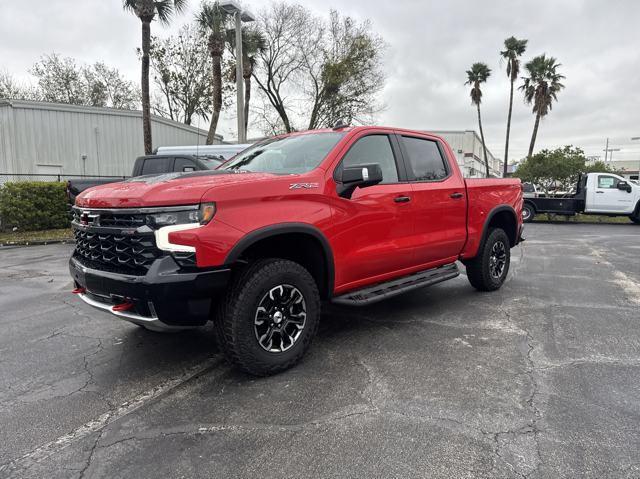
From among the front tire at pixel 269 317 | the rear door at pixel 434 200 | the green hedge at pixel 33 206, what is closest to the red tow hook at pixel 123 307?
the front tire at pixel 269 317

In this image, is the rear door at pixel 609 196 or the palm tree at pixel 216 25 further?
the palm tree at pixel 216 25

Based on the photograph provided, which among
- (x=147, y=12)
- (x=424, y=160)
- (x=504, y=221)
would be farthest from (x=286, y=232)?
(x=147, y=12)

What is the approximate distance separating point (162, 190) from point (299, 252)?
124 centimetres

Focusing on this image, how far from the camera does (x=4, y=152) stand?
705 inches

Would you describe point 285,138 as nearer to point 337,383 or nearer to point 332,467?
point 337,383

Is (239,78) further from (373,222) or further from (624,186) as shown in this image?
(624,186)

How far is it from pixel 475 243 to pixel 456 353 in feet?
7.02

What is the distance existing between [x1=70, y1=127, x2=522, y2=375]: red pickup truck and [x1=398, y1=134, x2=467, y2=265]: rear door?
2 centimetres

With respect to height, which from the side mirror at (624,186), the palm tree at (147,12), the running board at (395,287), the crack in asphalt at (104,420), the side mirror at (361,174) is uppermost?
the palm tree at (147,12)

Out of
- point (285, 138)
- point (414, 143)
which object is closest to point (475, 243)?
point (414, 143)

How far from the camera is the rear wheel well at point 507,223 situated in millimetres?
A: 6148

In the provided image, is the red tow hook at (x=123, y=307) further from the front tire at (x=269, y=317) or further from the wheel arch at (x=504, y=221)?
the wheel arch at (x=504, y=221)

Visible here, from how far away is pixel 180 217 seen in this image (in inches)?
119

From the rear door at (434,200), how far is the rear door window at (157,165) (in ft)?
23.9
